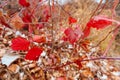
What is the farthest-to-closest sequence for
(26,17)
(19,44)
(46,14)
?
1. (46,14)
2. (26,17)
3. (19,44)

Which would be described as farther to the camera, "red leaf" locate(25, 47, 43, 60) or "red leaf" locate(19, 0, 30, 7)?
"red leaf" locate(19, 0, 30, 7)

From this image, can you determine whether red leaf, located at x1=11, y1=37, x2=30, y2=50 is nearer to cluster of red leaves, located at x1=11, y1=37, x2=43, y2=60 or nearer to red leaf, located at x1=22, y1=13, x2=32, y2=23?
cluster of red leaves, located at x1=11, y1=37, x2=43, y2=60

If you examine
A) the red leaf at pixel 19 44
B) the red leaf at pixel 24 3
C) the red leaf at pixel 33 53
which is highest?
the red leaf at pixel 24 3

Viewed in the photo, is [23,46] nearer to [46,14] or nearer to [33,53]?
[33,53]

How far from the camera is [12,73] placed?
3.83 feet

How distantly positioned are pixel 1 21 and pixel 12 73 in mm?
239

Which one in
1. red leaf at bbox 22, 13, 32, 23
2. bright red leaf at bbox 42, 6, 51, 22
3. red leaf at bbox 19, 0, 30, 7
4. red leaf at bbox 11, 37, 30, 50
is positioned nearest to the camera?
red leaf at bbox 11, 37, 30, 50

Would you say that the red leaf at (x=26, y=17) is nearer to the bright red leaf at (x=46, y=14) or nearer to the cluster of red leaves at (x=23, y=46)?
the bright red leaf at (x=46, y=14)

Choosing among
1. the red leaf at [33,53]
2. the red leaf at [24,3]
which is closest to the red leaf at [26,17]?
the red leaf at [24,3]

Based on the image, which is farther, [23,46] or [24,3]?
[24,3]

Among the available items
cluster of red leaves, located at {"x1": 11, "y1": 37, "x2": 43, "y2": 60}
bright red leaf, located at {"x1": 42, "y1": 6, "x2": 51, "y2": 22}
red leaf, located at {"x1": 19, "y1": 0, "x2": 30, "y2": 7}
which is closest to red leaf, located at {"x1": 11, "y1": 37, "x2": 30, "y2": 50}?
cluster of red leaves, located at {"x1": 11, "y1": 37, "x2": 43, "y2": 60}

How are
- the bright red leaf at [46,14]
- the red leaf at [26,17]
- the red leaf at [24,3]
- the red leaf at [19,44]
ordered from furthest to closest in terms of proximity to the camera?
the bright red leaf at [46,14] → the red leaf at [26,17] → the red leaf at [24,3] → the red leaf at [19,44]

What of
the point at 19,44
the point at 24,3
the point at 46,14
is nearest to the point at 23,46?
the point at 19,44

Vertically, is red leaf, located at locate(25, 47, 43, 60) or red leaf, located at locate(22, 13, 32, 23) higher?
red leaf, located at locate(22, 13, 32, 23)
